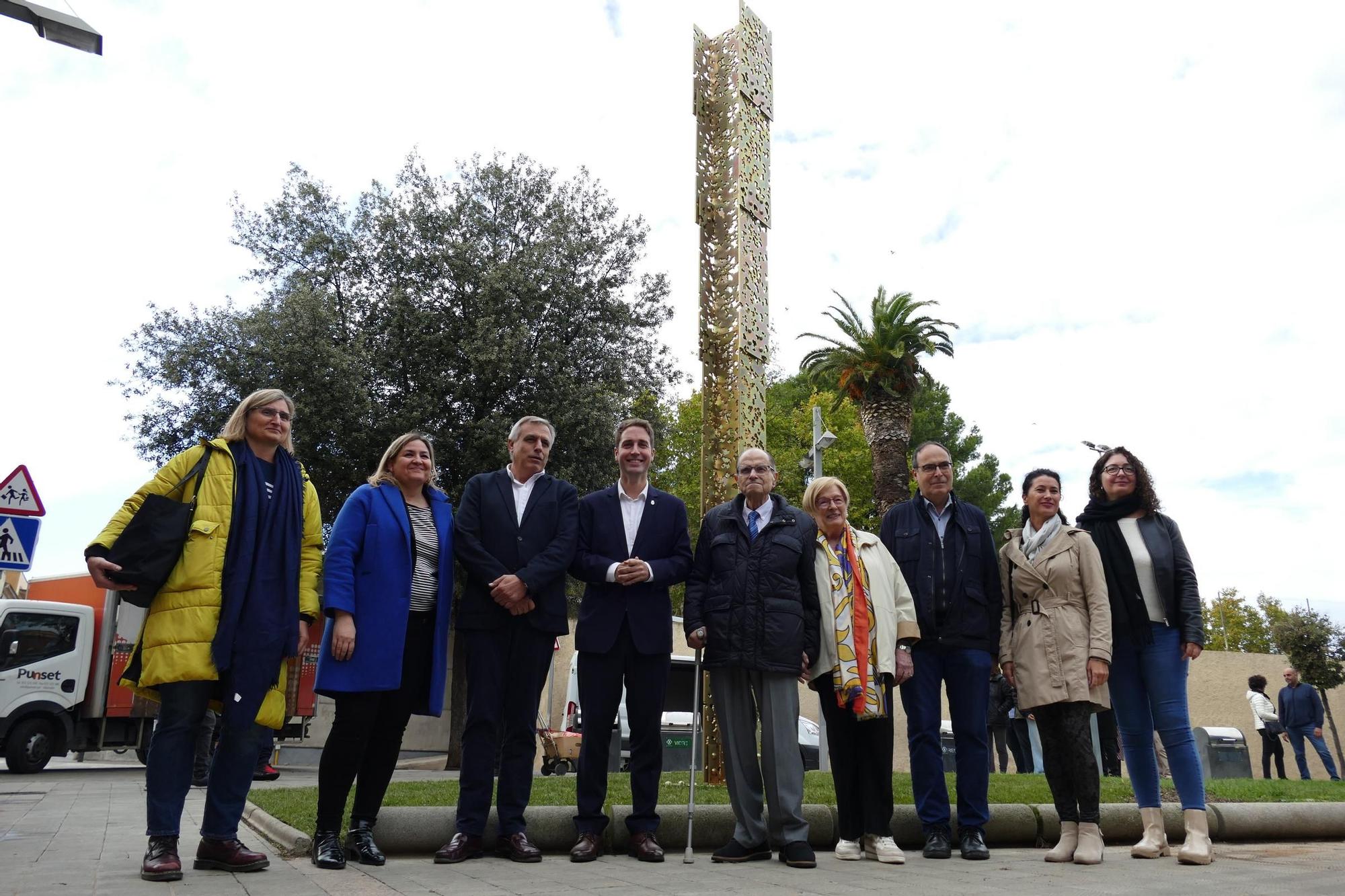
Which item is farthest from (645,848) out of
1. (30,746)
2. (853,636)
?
(30,746)

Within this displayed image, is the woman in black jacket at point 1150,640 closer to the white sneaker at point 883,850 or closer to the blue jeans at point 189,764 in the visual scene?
the white sneaker at point 883,850

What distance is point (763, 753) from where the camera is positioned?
503 centimetres

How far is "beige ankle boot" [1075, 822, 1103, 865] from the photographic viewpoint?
4957 mm

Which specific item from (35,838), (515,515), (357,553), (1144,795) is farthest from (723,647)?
(35,838)

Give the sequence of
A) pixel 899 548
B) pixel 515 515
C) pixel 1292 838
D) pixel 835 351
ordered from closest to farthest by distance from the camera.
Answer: pixel 515 515 → pixel 899 548 → pixel 1292 838 → pixel 835 351

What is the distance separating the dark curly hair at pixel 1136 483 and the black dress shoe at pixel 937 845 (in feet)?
7.21

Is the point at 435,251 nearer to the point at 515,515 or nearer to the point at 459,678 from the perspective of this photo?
the point at 459,678

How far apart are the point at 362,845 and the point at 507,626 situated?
120 cm

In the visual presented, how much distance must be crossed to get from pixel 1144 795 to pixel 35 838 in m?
6.32

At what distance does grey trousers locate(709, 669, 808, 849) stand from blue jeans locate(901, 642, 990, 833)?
72 centimetres

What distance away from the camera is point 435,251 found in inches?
617

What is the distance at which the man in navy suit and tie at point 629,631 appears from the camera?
4.94 meters

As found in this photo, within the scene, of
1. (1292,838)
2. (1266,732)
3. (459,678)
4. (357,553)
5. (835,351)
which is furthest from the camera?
(835,351)

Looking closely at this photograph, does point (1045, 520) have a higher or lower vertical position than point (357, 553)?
higher
